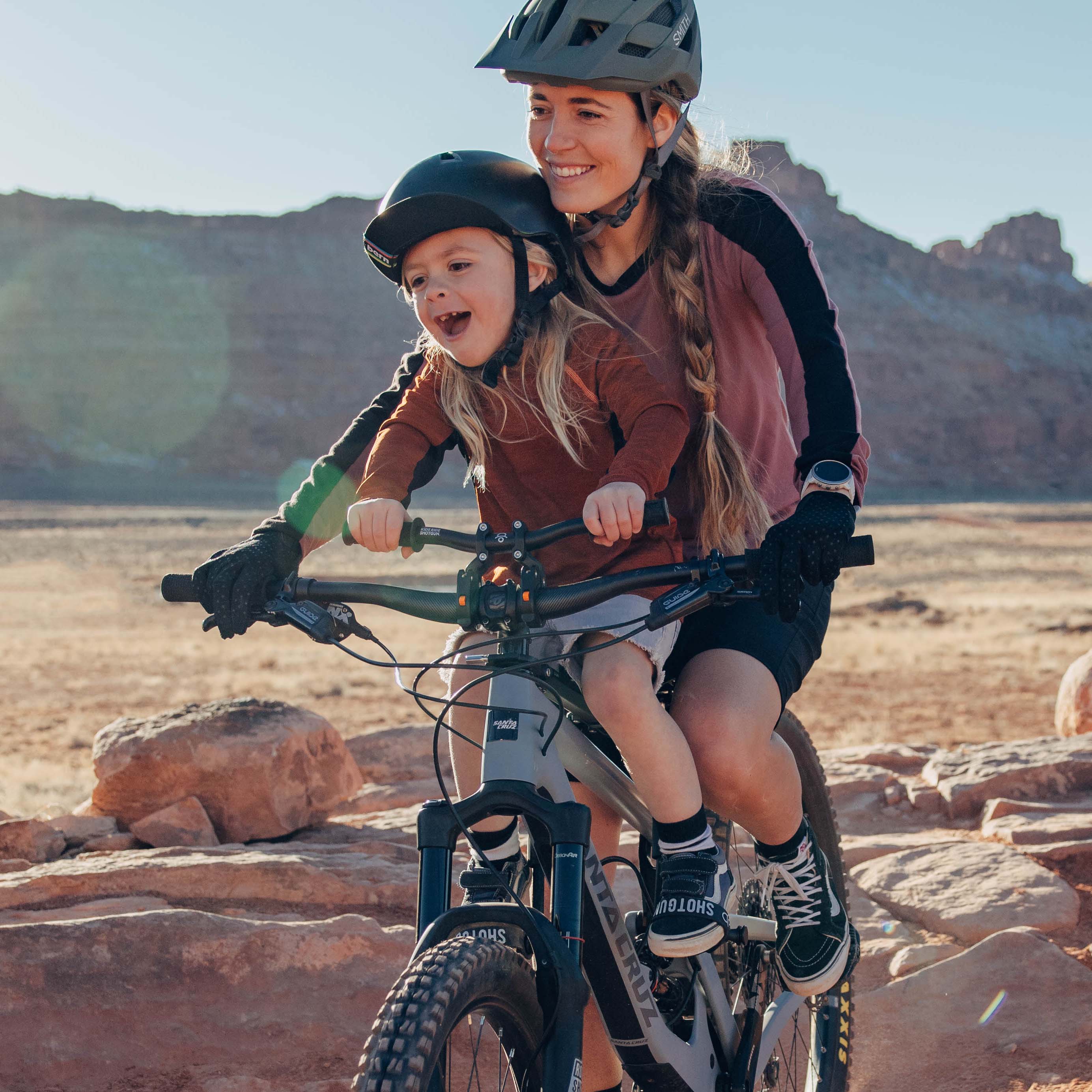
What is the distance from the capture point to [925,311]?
83.7 meters

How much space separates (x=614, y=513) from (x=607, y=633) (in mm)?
290

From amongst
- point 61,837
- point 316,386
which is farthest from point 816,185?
point 61,837

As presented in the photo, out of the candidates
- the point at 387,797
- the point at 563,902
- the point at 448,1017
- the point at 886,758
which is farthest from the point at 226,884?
the point at 886,758

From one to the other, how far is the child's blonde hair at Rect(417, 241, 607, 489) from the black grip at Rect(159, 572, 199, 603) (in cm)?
64

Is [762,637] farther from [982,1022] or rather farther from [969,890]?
[969,890]

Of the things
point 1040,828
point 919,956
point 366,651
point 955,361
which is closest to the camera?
point 919,956

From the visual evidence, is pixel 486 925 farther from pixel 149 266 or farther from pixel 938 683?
pixel 149 266

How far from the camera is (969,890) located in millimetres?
4605

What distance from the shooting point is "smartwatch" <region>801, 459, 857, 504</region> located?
237 centimetres

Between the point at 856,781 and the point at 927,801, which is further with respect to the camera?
the point at 856,781

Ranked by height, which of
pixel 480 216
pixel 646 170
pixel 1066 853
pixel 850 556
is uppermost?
pixel 646 170

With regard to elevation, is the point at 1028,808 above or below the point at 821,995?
below

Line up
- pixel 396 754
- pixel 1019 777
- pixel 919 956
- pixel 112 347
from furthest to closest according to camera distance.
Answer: pixel 112 347 < pixel 396 754 < pixel 1019 777 < pixel 919 956

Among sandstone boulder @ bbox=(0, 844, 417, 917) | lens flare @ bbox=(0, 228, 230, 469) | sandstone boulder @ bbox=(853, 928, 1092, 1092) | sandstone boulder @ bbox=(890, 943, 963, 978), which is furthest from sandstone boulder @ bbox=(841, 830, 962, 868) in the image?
lens flare @ bbox=(0, 228, 230, 469)
